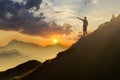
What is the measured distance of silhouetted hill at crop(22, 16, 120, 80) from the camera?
68000 mm

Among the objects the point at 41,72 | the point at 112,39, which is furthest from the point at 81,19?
the point at 41,72

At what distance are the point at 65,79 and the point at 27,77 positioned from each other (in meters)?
20.4

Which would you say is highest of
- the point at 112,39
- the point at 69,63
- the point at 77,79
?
the point at 112,39

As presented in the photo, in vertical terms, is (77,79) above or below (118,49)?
below

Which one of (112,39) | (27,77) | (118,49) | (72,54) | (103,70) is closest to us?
(103,70)

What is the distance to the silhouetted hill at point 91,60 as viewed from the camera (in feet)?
223

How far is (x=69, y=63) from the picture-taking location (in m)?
81.6

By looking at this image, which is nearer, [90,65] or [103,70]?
[103,70]

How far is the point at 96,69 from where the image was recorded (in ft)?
229

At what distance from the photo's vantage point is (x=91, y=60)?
75688mm

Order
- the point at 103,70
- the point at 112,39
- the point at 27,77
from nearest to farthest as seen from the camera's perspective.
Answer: the point at 103,70
the point at 112,39
the point at 27,77

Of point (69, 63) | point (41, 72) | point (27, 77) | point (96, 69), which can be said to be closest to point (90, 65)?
point (96, 69)

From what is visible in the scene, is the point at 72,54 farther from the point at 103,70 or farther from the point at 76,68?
the point at 103,70

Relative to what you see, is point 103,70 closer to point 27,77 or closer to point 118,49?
point 118,49
